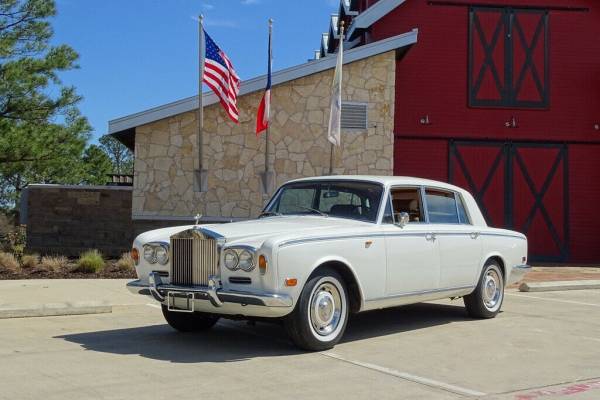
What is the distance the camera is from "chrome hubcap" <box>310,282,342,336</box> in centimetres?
658

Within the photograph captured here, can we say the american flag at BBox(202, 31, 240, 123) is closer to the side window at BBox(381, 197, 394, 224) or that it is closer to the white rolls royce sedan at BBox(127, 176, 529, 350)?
the white rolls royce sedan at BBox(127, 176, 529, 350)

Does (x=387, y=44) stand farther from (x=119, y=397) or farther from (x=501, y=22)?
(x=119, y=397)

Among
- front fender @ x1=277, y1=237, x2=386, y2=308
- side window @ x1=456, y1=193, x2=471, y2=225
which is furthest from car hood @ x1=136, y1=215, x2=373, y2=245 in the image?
side window @ x1=456, y1=193, x2=471, y2=225

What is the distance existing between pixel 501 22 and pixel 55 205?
12.2 m

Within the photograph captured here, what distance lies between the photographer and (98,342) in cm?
712

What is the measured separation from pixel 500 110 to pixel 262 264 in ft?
46.9

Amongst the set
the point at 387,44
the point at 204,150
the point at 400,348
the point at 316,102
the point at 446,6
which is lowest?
the point at 400,348

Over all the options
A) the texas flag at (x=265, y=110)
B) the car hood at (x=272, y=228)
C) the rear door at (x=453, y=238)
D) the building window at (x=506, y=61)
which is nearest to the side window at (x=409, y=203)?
the rear door at (x=453, y=238)

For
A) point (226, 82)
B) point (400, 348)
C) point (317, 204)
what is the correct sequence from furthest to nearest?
point (226, 82) → point (317, 204) → point (400, 348)

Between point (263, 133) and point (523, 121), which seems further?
point (523, 121)

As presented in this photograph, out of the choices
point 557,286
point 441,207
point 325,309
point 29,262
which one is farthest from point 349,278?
point 29,262

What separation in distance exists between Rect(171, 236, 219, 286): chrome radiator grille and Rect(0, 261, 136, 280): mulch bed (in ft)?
21.4

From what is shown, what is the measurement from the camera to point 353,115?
55.9ft

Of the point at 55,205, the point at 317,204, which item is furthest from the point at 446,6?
the point at 317,204
